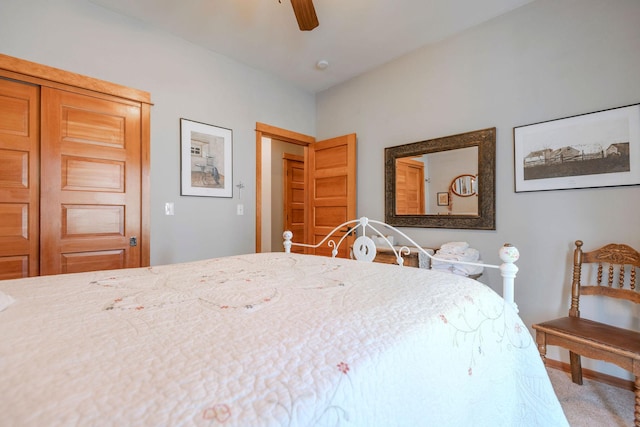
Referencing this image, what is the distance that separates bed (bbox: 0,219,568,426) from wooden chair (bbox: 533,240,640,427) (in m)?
0.81

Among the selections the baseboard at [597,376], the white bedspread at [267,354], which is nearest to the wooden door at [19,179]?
the white bedspread at [267,354]

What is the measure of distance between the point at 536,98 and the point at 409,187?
1258mm

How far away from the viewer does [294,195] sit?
5336mm

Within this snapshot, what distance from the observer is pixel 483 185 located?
2.55 metres

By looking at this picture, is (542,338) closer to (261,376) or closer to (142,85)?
(261,376)

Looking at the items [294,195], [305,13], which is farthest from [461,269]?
[294,195]

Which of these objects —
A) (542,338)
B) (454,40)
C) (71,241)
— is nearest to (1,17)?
(71,241)

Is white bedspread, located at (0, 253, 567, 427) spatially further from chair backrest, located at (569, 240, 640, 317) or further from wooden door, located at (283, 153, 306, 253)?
wooden door, located at (283, 153, 306, 253)

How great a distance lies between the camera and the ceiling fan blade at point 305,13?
173 cm

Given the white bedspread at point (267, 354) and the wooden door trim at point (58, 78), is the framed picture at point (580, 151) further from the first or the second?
the wooden door trim at point (58, 78)

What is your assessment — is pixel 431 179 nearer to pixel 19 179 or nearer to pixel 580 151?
pixel 580 151

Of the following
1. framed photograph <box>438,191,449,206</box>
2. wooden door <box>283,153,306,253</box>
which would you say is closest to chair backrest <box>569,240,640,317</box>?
framed photograph <box>438,191,449,206</box>

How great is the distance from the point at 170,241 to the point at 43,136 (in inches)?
45.9

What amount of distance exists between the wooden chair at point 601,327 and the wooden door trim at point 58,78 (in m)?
3.45
